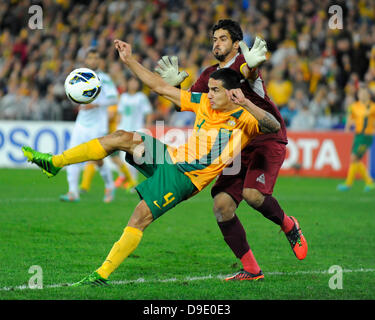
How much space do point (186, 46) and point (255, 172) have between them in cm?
1562

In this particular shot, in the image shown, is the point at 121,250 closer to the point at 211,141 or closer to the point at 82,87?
the point at 211,141

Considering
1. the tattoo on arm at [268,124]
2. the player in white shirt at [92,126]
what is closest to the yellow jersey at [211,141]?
the tattoo on arm at [268,124]

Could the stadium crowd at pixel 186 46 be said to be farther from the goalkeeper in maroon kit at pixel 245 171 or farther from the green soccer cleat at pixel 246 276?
the green soccer cleat at pixel 246 276

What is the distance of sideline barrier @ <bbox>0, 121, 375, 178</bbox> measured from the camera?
18297mm

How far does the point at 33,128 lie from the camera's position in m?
18.5

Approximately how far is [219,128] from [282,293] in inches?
61.1

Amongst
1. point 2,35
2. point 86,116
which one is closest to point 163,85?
point 86,116

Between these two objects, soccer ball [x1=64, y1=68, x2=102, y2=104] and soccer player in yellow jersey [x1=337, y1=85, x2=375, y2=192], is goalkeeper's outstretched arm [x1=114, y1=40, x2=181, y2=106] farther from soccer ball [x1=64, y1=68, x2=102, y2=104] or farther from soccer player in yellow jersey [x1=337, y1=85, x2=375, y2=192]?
soccer player in yellow jersey [x1=337, y1=85, x2=375, y2=192]

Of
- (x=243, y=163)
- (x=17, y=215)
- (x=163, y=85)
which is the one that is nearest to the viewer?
(x=163, y=85)

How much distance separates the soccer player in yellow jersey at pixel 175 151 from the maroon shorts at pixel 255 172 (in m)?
0.43

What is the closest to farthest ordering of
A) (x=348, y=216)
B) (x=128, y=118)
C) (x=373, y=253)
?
(x=373, y=253), (x=348, y=216), (x=128, y=118)

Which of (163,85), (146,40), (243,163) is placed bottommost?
(243,163)

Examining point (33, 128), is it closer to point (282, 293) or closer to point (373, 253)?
point (373, 253)

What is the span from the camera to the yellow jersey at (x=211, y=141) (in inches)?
240
